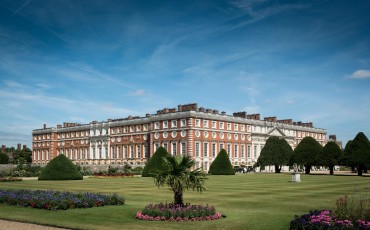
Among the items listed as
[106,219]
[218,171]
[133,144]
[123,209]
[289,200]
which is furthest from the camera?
[133,144]

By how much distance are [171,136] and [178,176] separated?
55502 millimetres

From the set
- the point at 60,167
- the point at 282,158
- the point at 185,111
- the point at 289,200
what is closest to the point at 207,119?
the point at 185,111

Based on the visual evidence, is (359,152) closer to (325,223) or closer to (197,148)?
(197,148)

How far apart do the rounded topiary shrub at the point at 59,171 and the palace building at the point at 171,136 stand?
81.3ft

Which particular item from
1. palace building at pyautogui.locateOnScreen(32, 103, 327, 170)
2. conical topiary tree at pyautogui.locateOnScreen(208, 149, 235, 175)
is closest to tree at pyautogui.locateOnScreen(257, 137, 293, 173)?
palace building at pyautogui.locateOnScreen(32, 103, 327, 170)

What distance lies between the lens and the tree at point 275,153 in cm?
7000

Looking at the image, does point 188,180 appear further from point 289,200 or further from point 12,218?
point 289,200

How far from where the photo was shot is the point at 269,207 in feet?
56.6

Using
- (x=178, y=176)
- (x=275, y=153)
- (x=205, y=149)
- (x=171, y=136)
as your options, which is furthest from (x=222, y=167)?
(x=178, y=176)

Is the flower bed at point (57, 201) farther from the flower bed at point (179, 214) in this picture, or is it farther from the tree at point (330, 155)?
the tree at point (330, 155)

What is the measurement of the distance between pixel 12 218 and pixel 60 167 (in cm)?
2883

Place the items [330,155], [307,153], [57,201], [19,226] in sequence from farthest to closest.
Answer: [307,153] < [330,155] < [57,201] < [19,226]

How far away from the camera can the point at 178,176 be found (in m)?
14.2

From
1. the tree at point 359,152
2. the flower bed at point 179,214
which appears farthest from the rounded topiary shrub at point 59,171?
the tree at point 359,152
